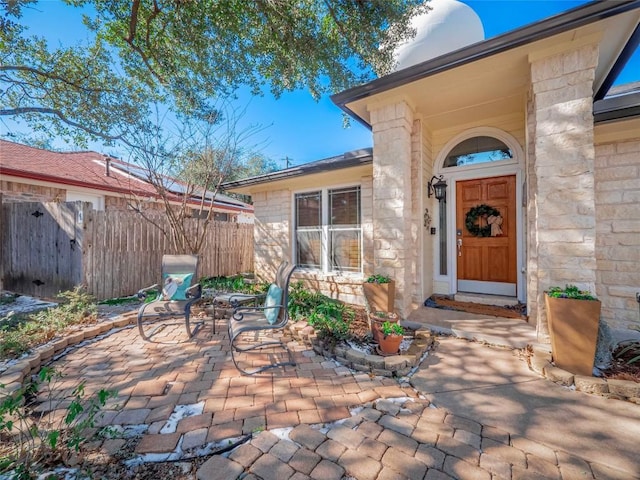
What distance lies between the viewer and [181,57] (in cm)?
535

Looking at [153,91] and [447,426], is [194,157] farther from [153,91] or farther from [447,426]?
[447,426]

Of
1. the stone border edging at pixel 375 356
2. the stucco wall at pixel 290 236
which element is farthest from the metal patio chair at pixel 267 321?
the stucco wall at pixel 290 236

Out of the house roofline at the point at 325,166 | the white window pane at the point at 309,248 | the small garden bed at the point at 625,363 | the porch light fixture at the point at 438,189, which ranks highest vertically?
the house roofline at the point at 325,166

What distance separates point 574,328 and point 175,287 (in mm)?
4985

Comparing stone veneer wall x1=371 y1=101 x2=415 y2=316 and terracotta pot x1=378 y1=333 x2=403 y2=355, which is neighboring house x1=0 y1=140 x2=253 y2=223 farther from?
terracotta pot x1=378 y1=333 x2=403 y2=355

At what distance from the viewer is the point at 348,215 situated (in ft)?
18.7

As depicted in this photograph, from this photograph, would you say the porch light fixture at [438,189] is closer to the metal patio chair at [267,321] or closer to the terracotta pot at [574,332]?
the terracotta pot at [574,332]

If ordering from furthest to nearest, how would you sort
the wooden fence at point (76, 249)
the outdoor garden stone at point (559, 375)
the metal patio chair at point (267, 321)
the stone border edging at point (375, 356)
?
the wooden fence at point (76, 249), the metal patio chair at point (267, 321), the stone border edging at point (375, 356), the outdoor garden stone at point (559, 375)

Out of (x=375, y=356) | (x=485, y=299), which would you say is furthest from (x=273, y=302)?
(x=485, y=299)

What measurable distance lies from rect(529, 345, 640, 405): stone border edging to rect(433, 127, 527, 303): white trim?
204cm

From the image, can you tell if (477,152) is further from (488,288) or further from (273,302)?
(273,302)

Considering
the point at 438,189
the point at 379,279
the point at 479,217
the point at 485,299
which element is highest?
the point at 438,189

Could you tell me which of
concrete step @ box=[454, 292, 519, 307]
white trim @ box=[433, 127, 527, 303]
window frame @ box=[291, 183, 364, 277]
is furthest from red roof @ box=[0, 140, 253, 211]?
concrete step @ box=[454, 292, 519, 307]

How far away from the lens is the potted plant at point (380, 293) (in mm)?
3760
